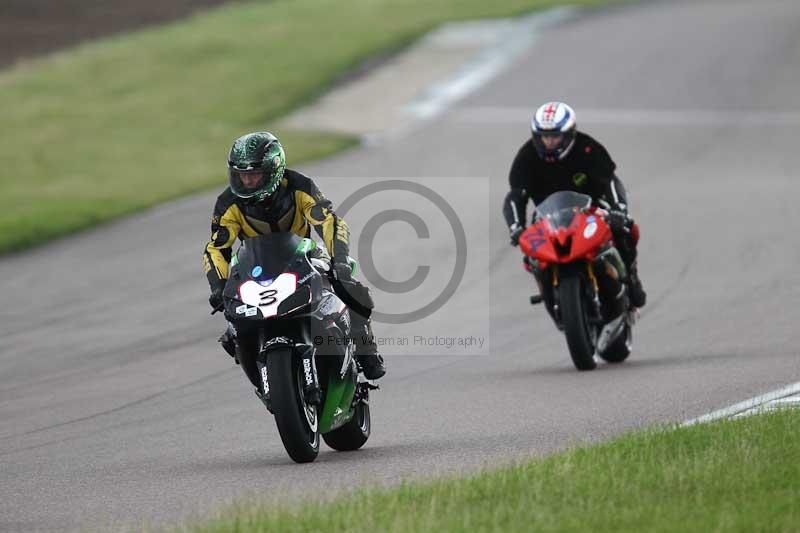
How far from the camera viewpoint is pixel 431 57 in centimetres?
3547

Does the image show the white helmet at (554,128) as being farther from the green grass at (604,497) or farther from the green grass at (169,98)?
the green grass at (169,98)

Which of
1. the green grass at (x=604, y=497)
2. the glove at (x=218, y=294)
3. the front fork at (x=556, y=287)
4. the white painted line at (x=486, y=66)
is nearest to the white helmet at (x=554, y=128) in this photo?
the front fork at (x=556, y=287)

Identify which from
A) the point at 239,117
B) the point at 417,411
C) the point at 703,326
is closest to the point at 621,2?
the point at 239,117

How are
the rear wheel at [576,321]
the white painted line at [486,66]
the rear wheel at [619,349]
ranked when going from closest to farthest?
the rear wheel at [576,321] → the rear wheel at [619,349] → the white painted line at [486,66]

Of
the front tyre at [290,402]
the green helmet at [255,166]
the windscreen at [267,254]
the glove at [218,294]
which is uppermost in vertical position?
the green helmet at [255,166]

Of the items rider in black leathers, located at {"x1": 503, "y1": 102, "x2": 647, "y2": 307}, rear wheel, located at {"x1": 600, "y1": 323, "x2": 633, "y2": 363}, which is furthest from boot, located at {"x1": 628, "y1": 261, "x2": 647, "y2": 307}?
rear wheel, located at {"x1": 600, "y1": 323, "x2": 633, "y2": 363}

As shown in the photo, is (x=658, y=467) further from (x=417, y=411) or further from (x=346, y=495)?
(x=417, y=411)

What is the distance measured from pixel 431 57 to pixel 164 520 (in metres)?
29.3

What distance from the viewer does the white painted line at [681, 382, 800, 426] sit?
8.73m

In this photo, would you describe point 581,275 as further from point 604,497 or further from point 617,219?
point 604,497

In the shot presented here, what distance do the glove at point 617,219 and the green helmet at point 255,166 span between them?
410cm

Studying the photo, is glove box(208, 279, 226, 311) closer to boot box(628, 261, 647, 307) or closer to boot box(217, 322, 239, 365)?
boot box(217, 322, 239, 365)

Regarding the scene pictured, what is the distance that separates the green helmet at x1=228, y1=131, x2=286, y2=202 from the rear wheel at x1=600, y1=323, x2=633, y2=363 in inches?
175

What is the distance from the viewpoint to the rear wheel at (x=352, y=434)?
29.3ft
